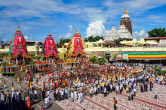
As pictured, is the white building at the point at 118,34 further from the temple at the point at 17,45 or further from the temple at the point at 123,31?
the temple at the point at 17,45

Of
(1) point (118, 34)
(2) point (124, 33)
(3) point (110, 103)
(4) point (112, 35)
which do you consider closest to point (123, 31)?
(2) point (124, 33)

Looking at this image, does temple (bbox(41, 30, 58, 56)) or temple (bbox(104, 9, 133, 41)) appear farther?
temple (bbox(104, 9, 133, 41))

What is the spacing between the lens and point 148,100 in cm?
1560

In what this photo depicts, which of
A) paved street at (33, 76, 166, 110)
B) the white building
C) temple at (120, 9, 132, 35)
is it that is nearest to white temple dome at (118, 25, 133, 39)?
the white building

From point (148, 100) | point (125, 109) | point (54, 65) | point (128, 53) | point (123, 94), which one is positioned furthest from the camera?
point (128, 53)

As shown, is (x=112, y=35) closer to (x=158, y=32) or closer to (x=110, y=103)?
(x=158, y=32)

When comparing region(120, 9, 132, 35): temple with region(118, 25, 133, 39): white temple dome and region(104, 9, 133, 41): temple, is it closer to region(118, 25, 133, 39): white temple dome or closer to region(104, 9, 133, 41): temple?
region(104, 9, 133, 41): temple

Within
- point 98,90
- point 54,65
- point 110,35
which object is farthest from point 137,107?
point 110,35

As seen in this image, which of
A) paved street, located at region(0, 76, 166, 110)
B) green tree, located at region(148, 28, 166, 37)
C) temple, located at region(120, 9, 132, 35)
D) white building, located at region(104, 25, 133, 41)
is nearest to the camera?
paved street, located at region(0, 76, 166, 110)

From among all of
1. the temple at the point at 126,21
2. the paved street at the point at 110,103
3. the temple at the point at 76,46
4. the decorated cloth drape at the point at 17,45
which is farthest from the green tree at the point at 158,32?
the paved street at the point at 110,103

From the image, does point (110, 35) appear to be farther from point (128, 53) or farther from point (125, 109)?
point (125, 109)

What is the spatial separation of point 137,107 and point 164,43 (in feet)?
113

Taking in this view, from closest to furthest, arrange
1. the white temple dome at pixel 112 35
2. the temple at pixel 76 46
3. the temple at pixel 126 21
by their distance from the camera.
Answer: the temple at pixel 76 46, the white temple dome at pixel 112 35, the temple at pixel 126 21

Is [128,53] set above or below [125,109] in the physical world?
above
